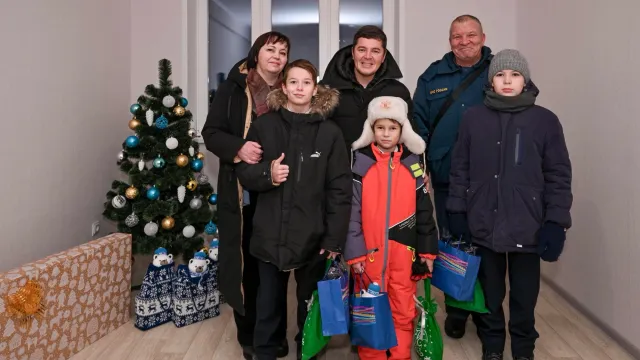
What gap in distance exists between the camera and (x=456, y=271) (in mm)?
2092

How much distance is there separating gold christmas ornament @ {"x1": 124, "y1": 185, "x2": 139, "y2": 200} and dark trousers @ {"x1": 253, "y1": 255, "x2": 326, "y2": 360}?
47.6 inches

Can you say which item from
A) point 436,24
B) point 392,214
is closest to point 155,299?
point 392,214

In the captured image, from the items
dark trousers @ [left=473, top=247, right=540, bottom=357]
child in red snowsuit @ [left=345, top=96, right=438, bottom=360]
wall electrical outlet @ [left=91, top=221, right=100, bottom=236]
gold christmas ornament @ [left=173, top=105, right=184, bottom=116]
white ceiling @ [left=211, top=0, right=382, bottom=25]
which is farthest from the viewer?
white ceiling @ [left=211, top=0, right=382, bottom=25]

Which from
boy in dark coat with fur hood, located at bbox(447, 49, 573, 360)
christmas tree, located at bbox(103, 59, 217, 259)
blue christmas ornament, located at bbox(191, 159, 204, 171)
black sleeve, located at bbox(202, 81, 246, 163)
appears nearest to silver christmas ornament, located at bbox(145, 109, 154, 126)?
christmas tree, located at bbox(103, 59, 217, 259)

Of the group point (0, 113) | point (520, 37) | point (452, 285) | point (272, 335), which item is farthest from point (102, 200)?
point (520, 37)

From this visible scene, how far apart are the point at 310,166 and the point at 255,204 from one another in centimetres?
36

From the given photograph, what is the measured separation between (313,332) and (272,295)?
232mm

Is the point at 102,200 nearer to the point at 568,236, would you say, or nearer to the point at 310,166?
the point at 310,166

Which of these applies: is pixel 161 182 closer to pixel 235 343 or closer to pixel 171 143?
pixel 171 143

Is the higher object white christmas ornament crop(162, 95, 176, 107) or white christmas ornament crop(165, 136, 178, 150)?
white christmas ornament crop(162, 95, 176, 107)

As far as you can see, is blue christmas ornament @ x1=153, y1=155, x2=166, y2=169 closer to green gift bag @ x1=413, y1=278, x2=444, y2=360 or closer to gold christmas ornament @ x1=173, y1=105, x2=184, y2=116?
gold christmas ornament @ x1=173, y1=105, x2=184, y2=116

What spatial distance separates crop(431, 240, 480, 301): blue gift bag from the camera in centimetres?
206

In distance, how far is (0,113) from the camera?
2156 mm

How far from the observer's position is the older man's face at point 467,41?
2.34 meters
